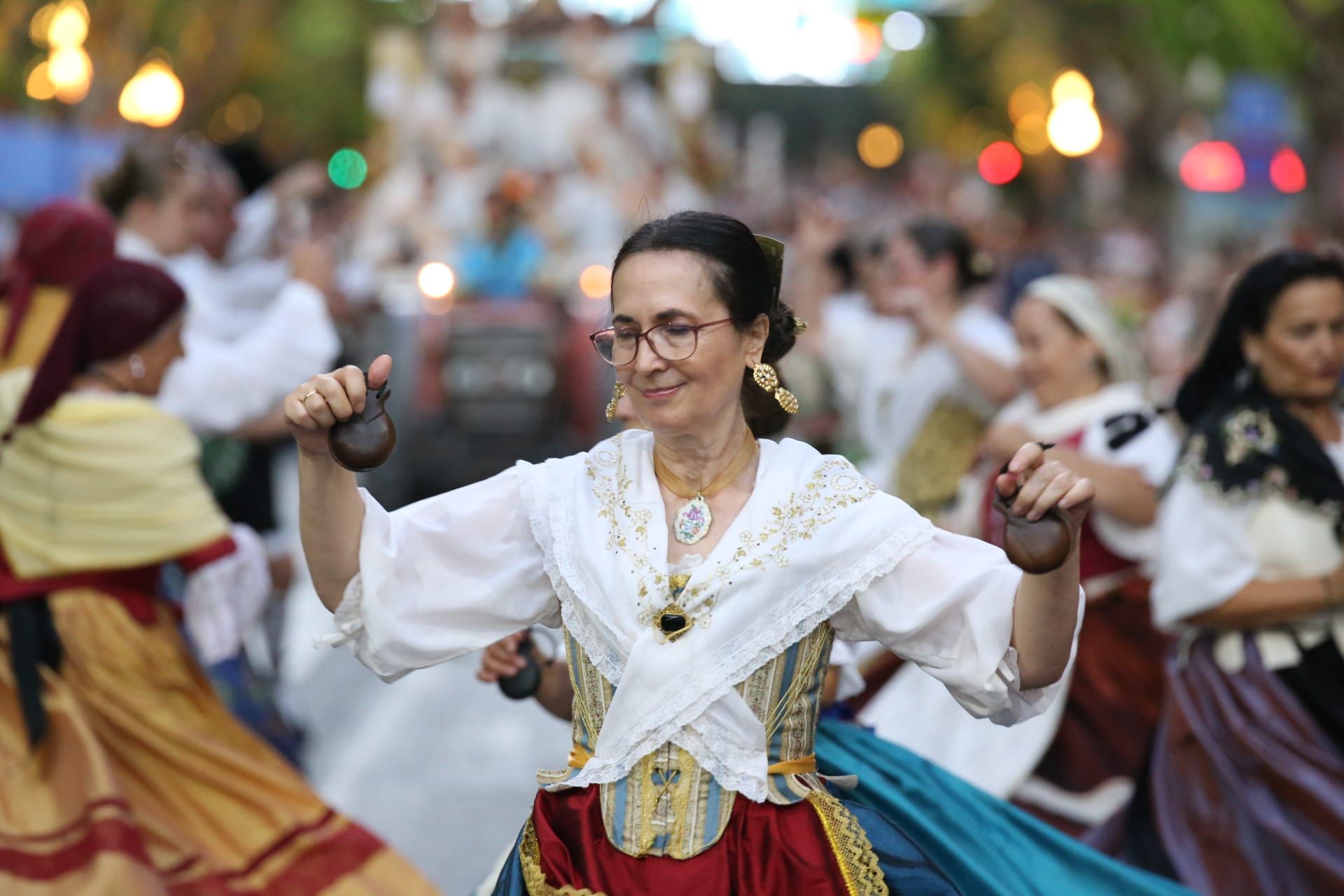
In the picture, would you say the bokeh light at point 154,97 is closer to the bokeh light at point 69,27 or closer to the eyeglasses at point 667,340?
the bokeh light at point 69,27

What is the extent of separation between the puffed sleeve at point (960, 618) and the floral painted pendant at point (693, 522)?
29cm

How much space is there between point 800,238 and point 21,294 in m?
4.38

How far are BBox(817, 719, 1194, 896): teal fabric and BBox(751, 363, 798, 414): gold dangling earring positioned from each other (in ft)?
2.45

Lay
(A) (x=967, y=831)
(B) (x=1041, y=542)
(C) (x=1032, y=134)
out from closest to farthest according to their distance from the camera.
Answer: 1. (B) (x=1041, y=542)
2. (A) (x=967, y=831)
3. (C) (x=1032, y=134)

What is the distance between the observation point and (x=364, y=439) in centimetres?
276

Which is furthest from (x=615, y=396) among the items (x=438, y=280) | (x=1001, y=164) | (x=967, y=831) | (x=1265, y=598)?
(x=1001, y=164)

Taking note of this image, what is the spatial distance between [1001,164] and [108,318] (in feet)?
122

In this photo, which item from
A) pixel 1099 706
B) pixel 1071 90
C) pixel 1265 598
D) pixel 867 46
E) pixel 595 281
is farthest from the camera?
pixel 867 46

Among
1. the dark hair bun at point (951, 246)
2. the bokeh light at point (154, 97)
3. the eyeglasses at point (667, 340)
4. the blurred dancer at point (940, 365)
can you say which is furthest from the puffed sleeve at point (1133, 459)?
the bokeh light at point (154, 97)

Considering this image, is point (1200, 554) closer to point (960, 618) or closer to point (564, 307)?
point (960, 618)

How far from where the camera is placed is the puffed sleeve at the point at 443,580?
117 inches

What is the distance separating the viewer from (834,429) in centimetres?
862

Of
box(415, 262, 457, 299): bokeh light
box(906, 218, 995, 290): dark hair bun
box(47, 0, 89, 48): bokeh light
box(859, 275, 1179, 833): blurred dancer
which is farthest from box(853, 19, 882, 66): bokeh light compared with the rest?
box(859, 275, 1179, 833): blurred dancer

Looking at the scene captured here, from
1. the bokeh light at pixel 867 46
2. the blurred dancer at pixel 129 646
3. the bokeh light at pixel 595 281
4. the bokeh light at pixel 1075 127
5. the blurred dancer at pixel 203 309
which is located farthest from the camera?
the bokeh light at pixel 867 46
